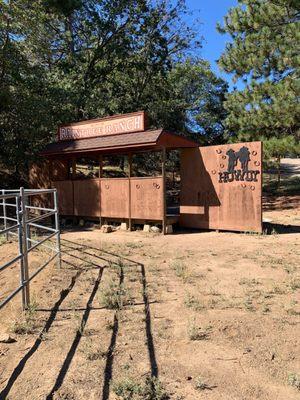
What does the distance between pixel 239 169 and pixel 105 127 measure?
4371 mm

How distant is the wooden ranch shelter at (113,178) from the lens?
11.8 m

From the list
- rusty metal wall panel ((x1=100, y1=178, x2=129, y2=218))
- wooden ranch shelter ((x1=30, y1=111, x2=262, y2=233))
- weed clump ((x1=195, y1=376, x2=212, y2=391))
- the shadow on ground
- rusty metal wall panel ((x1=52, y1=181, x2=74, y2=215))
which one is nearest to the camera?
weed clump ((x1=195, y1=376, x2=212, y2=391))

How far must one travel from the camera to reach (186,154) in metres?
12.3

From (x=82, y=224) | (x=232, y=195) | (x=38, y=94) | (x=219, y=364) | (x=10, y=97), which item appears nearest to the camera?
(x=219, y=364)

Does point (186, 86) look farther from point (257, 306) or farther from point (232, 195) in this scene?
point (257, 306)

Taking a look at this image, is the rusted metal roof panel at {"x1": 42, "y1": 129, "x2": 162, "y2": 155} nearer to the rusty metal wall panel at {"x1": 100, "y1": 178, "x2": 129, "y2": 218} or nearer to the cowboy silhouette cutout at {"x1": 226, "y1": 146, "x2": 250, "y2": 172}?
the rusty metal wall panel at {"x1": 100, "y1": 178, "x2": 129, "y2": 218}

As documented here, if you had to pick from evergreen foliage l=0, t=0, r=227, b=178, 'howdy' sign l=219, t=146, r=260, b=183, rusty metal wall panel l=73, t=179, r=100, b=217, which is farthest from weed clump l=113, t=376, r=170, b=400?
evergreen foliage l=0, t=0, r=227, b=178

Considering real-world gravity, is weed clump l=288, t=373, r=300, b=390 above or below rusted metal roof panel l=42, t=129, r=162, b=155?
below

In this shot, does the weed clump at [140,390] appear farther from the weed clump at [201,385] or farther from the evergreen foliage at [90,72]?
the evergreen foliage at [90,72]

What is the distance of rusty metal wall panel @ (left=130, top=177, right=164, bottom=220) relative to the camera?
11.9 m

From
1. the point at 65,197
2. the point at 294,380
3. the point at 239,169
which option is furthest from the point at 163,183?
the point at 294,380

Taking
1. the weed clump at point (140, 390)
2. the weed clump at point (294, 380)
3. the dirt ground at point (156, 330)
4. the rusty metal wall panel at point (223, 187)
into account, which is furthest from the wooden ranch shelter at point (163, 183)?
the weed clump at point (140, 390)

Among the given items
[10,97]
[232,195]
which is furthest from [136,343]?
[10,97]

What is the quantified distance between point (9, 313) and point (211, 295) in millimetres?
2607
